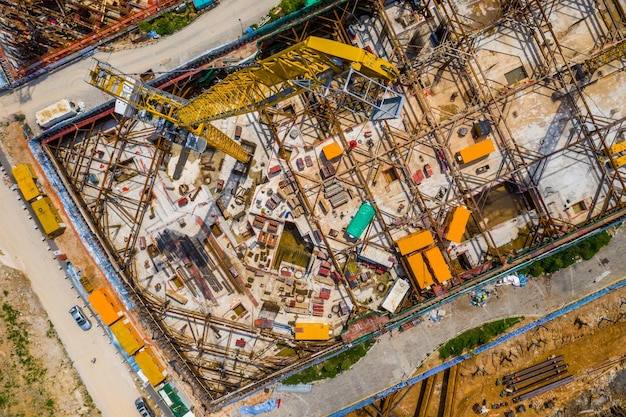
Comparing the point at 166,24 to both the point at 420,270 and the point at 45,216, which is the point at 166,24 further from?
the point at 420,270

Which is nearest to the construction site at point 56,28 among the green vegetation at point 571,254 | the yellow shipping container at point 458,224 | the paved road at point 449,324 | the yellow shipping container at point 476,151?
the yellow shipping container at point 476,151

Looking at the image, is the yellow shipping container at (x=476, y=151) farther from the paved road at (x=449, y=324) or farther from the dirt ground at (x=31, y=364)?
the dirt ground at (x=31, y=364)

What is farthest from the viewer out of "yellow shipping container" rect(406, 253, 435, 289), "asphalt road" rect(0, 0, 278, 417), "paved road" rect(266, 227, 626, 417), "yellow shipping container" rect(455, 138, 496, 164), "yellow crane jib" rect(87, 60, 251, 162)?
"paved road" rect(266, 227, 626, 417)

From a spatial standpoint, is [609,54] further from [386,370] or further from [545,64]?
[386,370]

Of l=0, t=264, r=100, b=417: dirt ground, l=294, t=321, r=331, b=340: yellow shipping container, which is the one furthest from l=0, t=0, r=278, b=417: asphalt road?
l=294, t=321, r=331, b=340: yellow shipping container

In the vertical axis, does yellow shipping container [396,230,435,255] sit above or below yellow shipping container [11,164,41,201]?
below

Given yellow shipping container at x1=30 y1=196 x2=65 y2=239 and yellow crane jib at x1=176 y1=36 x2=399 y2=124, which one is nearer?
yellow crane jib at x1=176 y1=36 x2=399 y2=124

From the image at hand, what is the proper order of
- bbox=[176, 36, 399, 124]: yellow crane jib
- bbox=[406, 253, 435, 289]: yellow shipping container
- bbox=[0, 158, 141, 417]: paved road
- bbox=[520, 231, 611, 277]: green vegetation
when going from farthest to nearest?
bbox=[0, 158, 141, 417]: paved road, bbox=[520, 231, 611, 277]: green vegetation, bbox=[406, 253, 435, 289]: yellow shipping container, bbox=[176, 36, 399, 124]: yellow crane jib

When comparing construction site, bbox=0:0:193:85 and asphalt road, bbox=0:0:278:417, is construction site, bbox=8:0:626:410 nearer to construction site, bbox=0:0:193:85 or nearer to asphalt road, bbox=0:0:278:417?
construction site, bbox=0:0:193:85
